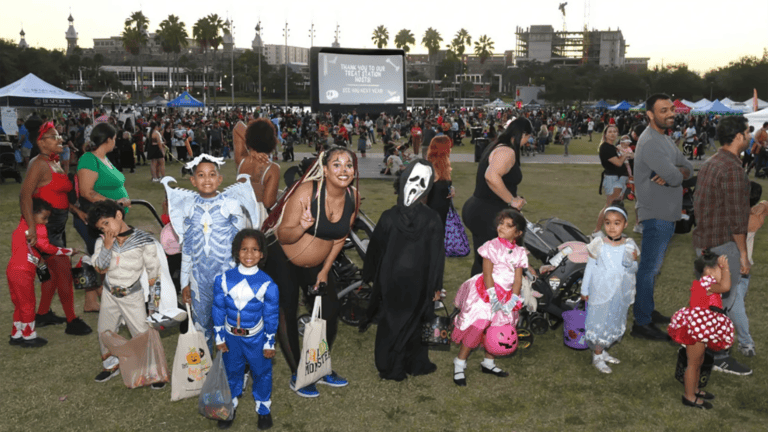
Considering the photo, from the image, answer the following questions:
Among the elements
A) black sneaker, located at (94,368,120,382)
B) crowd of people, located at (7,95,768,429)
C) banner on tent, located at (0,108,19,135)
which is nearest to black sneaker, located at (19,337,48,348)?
crowd of people, located at (7,95,768,429)

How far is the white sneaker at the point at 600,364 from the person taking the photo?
15.9 feet

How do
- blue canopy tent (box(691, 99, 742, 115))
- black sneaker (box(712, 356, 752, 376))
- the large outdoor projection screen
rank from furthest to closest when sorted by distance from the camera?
blue canopy tent (box(691, 99, 742, 115)) → the large outdoor projection screen → black sneaker (box(712, 356, 752, 376))

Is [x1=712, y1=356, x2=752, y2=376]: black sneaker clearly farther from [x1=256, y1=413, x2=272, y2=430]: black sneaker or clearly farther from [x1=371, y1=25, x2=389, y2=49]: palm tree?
[x1=371, y1=25, x2=389, y2=49]: palm tree

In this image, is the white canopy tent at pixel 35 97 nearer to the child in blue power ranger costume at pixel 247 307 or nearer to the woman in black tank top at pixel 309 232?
the woman in black tank top at pixel 309 232

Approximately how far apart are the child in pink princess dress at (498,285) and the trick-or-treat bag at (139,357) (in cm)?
233

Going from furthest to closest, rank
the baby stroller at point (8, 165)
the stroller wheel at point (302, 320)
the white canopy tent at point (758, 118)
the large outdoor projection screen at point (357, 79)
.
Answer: the large outdoor projection screen at point (357, 79) → the white canopy tent at point (758, 118) → the baby stroller at point (8, 165) → the stroller wheel at point (302, 320)

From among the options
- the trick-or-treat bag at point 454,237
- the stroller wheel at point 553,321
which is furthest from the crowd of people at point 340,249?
the trick-or-treat bag at point 454,237

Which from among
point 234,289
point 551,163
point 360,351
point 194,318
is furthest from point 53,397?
point 551,163

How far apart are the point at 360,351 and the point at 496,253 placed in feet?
5.50

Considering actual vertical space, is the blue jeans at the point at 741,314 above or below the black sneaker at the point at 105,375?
above

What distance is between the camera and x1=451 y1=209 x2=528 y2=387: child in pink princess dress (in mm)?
4434

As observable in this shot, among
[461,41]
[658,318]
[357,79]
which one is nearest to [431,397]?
[658,318]

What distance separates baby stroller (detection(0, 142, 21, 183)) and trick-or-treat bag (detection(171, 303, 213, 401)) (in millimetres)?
14187

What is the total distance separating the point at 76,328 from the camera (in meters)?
5.59
